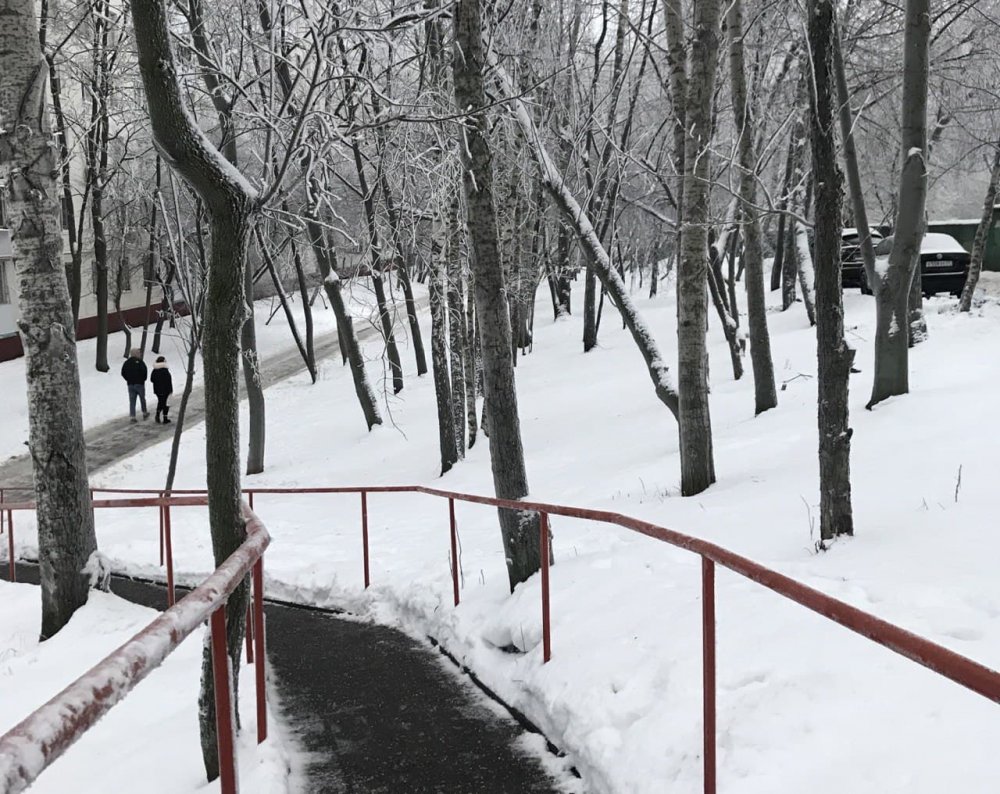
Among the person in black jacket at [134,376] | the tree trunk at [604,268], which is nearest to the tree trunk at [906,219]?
the tree trunk at [604,268]

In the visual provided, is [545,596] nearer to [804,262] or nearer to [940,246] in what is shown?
[804,262]

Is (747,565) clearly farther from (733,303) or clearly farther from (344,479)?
(733,303)

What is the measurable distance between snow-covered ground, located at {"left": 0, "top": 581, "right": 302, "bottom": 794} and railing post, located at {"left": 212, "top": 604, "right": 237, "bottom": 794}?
894mm

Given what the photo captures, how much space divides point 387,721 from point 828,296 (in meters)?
3.64

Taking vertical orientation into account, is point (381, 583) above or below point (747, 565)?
below

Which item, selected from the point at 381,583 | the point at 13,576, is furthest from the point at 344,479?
the point at 381,583

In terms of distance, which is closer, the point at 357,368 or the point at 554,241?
the point at 357,368

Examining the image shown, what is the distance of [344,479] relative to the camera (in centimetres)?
1620

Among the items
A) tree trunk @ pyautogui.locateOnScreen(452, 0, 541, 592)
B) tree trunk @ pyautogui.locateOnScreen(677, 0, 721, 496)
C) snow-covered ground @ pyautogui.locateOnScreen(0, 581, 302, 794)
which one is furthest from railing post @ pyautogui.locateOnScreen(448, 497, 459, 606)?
tree trunk @ pyautogui.locateOnScreen(677, 0, 721, 496)

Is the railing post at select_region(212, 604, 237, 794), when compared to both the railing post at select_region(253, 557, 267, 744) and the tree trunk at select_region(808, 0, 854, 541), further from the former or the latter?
the tree trunk at select_region(808, 0, 854, 541)

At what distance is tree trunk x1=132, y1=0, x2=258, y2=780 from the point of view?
14.1 feet

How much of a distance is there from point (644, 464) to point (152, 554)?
19.4 ft

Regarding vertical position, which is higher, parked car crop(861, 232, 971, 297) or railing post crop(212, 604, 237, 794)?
parked car crop(861, 232, 971, 297)

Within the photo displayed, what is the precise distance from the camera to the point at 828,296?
236 inches
